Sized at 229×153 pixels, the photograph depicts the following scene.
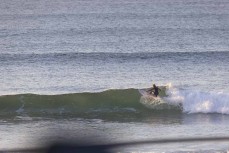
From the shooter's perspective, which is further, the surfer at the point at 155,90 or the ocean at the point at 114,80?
the surfer at the point at 155,90

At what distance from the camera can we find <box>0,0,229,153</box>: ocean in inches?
756

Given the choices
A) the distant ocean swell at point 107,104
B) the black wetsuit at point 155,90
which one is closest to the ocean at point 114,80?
the distant ocean swell at point 107,104

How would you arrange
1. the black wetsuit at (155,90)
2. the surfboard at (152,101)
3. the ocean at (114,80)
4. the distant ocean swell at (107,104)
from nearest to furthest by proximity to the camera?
the ocean at (114,80) → the distant ocean swell at (107,104) → the surfboard at (152,101) → the black wetsuit at (155,90)

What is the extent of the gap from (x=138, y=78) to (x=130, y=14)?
38003mm

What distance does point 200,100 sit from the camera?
27000 millimetres

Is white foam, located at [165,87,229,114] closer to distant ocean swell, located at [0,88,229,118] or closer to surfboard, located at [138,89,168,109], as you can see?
distant ocean swell, located at [0,88,229,118]

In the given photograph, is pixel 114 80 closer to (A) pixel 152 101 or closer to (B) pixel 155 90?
(B) pixel 155 90

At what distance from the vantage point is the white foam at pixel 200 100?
25703mm

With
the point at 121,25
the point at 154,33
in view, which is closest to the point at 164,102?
the point at 154,33

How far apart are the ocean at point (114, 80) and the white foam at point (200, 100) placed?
37 millimetres

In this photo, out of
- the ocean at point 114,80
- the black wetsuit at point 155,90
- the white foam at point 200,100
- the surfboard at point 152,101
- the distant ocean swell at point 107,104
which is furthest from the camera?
the black wetsuit at point 155,90

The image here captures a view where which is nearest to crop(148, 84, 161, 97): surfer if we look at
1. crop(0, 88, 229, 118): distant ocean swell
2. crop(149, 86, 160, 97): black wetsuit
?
crop(149, 86, 160, 97): black wetsuit

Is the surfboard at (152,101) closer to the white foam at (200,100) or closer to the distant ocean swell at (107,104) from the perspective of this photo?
the distant ocean swell at (107,104)

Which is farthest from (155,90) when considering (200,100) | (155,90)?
(200,100)
